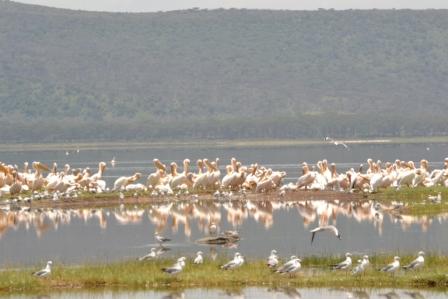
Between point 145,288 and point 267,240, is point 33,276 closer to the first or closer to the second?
point 145,288

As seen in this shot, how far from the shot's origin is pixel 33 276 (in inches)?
870

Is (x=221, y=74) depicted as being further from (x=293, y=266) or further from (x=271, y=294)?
(x=271, y=294)

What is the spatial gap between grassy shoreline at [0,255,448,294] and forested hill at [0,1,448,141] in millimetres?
109360

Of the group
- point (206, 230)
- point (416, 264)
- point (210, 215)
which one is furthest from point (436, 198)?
point (416, 264)

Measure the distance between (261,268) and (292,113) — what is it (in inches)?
5168

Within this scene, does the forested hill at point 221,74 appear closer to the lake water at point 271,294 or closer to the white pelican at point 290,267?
the white pelican at point 290,267

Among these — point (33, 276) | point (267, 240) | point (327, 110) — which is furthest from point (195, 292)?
point (327, 110)

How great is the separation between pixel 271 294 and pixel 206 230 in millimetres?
10032

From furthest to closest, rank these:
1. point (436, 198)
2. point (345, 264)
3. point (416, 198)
Answer: point (416, 198), point (436, 198), point (345, 264)

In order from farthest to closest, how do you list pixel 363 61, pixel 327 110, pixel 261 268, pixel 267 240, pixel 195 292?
1. pixel 363 61
2. pixel 327 110
3. pixel 267 240
4. pixel 261 268
5. pixel 195 292

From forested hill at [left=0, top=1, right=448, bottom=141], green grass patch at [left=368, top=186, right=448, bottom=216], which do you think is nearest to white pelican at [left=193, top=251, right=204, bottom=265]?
green grass patch at [left=368, top=186, right=448, bottom=216]

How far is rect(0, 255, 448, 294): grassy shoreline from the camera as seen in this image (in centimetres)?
2112

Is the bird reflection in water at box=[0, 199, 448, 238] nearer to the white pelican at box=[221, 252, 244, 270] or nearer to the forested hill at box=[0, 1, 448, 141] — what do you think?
the white pelican at box=[221, 252, 244, 270]

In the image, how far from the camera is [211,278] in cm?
2170
